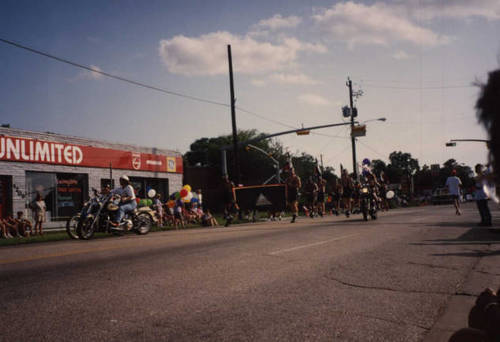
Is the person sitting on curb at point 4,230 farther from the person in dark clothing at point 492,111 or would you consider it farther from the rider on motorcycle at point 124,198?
the person in dark clothing at point 492,111

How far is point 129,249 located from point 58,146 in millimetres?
15427

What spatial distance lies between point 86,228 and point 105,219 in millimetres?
645

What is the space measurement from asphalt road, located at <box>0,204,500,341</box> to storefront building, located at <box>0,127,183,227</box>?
11.8 metres

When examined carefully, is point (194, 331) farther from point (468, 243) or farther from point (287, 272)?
point (468, 243)

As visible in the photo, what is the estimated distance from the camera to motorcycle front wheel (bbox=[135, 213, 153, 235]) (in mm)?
13805

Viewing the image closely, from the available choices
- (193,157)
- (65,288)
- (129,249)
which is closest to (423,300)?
(65,288)

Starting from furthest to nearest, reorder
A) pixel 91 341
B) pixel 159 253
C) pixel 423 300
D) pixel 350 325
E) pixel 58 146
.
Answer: pixel 58 146, pixel 159 253, pixel 423 300, pixel 350 325, pixel 91 341

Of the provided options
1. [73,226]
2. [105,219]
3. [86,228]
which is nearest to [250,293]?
[86,228]

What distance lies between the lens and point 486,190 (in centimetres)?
178

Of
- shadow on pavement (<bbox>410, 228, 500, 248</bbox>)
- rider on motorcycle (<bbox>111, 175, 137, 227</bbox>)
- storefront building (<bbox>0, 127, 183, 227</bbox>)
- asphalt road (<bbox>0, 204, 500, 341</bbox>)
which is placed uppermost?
storefront building (<bbox>0, 127, 183, 227</bbox>)

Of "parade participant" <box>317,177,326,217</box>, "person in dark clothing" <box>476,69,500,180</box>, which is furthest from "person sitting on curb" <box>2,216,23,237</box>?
"person in dark clothing" <box>476,69,500,180</box>

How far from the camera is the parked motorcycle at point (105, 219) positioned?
40.2 ft

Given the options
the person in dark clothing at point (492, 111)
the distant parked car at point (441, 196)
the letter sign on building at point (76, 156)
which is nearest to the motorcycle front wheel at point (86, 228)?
the letter sign on building at point (76, 156)

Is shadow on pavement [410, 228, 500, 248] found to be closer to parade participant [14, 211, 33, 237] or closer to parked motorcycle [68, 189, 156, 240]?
parked motorcycle [68, 189, 156, 240]
